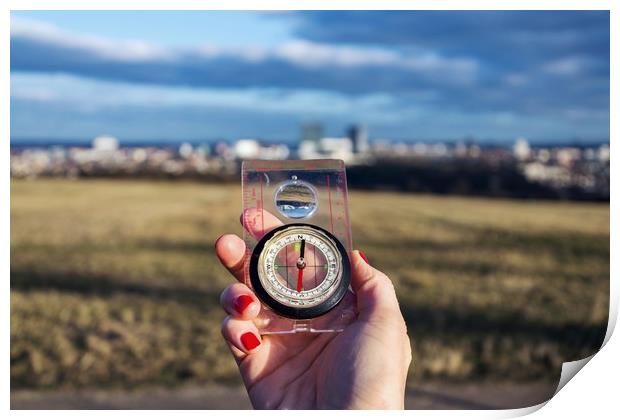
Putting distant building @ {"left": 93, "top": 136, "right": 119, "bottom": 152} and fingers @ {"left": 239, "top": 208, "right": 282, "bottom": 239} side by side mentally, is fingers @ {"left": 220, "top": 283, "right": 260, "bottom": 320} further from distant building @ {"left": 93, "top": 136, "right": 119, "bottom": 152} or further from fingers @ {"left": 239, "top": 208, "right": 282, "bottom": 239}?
distant building @ {"left": 93, "top": 136, "right": 119, "bottom": 152}

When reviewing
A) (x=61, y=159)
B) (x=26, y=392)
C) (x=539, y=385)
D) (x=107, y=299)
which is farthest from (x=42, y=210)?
(x=539, y=385)

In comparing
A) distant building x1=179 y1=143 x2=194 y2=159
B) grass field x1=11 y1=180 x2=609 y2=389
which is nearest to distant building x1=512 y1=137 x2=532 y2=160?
grass field x1=11 y1=180 x2=609 y2=389

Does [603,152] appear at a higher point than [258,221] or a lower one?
lower

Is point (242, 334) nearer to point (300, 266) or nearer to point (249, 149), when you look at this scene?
point (300, 266)

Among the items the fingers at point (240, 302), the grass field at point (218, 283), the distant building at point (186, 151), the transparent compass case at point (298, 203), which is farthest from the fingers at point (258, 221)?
the distant building at point (186, 151)

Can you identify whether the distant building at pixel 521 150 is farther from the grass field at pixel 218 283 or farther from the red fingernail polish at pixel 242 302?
the red fingernail polish at pixel 242 302

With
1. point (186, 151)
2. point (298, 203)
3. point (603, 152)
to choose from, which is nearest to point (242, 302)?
point (298, 203)
